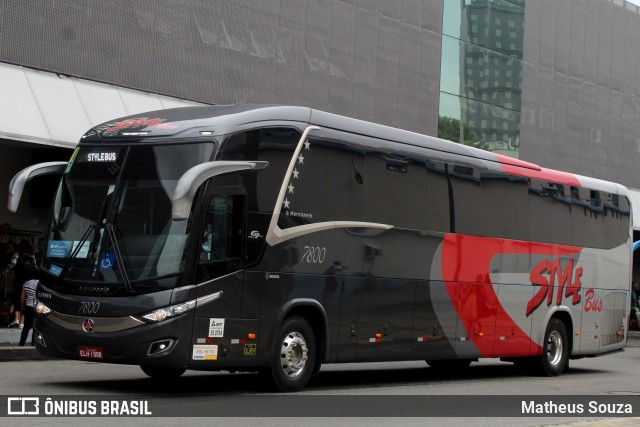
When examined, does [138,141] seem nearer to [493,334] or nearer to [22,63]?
[493,334]

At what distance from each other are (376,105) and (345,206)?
17695 mm

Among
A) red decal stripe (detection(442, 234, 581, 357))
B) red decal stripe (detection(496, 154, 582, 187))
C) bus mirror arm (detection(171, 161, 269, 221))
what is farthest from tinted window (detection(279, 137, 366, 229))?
red decal stripe (detection(496, 154, 582, 187))

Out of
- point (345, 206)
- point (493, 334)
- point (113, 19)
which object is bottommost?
point (493, 334)

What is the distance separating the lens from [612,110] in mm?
44250

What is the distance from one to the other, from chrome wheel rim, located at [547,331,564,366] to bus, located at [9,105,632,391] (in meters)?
1.64

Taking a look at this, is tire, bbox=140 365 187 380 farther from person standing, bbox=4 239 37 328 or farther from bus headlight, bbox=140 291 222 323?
person standing, bbox=4 239 37 328

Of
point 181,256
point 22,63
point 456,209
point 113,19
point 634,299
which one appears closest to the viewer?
point 181,256

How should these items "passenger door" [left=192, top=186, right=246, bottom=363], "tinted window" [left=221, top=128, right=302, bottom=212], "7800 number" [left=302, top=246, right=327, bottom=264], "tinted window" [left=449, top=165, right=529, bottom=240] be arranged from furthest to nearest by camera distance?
"tinted window" [left=449, top=165, right=529, bottom=240]
"7800 number" [left=302, top=246, right=327, bottom=264]
"tinted window" [left=221, top=128, right=302, bottom=212]
"passenger door" [left=192, top=186, right=246, bottom=363]

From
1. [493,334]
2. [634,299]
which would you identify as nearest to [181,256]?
[493,334]

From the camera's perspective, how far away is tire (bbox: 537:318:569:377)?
20.4m

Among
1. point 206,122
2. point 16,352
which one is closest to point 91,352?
→ point 206,122

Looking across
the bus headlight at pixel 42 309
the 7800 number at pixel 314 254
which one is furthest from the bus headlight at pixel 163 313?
the 7800 number at pixel 314 254

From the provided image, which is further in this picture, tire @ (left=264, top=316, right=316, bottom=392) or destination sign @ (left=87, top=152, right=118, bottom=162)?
tire @ (left=264, top=316, right=316, bottom=392)

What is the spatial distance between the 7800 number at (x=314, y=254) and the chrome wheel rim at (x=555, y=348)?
23.5 ft
